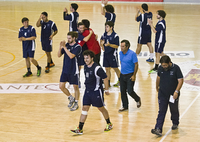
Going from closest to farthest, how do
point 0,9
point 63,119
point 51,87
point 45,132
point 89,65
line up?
point 89,65, point 45,132, point 63,119, point 51,87, point 0,9

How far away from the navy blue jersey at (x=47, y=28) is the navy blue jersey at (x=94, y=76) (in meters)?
4.68

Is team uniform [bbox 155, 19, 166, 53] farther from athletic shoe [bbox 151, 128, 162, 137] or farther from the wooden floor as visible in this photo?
athletic shoe [bbox 151, 128, 162, 137]

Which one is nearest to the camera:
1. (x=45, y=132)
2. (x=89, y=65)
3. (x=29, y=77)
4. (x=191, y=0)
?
(x=89, y=65)

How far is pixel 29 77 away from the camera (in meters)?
10.3

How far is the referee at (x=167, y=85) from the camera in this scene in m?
6.11

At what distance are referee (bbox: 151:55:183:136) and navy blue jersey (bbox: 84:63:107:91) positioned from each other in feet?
3.99

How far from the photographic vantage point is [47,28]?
1060 centimetres

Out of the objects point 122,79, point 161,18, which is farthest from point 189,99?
point 161,18

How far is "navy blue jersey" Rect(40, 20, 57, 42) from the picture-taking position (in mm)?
10555

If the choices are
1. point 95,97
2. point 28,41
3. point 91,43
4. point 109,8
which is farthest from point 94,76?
point 109,8

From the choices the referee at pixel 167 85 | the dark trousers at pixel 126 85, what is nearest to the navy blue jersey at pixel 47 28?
the dark trousers at pixel 126 85

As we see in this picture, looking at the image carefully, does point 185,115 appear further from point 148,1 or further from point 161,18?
point 148,1

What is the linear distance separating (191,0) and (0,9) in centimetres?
1583

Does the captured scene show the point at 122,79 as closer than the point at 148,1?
Yes
